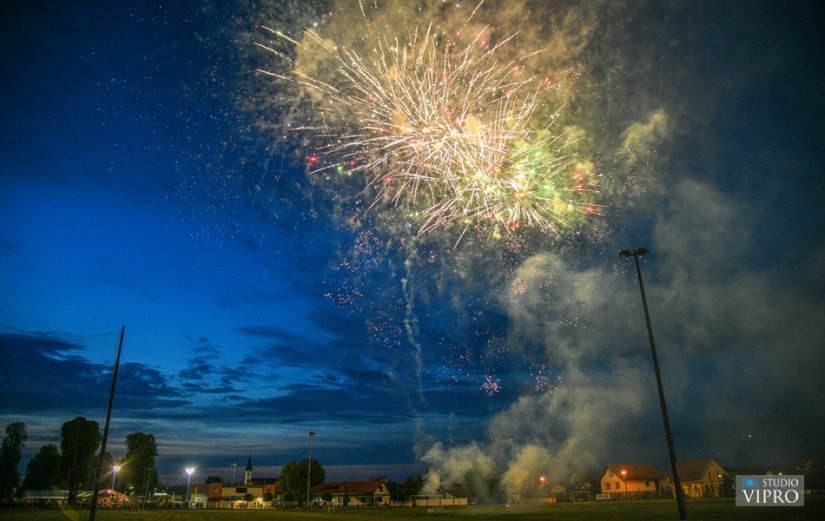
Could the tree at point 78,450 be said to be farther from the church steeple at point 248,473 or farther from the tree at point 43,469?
the church steeple at point 248,473

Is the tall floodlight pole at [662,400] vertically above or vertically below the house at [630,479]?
above

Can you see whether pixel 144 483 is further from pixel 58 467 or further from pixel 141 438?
pixel 58 467

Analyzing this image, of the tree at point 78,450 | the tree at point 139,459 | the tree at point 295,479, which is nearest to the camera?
the tree at point 78,450

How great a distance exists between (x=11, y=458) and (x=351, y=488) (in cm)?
5493

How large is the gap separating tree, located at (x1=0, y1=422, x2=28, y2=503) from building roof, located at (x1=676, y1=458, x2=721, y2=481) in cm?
8374

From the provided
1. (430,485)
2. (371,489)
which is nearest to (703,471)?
(430,485)

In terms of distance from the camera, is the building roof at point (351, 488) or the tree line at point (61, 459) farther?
the building roof at point (351, 488)

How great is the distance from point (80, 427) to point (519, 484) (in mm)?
66320

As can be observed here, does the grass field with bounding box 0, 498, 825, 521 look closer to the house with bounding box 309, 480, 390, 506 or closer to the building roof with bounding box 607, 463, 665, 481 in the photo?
the building roof with bounding box 607, 463, 665, 481

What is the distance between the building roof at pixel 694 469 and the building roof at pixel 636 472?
6733 mm

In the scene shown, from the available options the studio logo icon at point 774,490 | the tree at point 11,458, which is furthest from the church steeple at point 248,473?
the studio logo icon at point 774,490

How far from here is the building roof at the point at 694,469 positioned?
6900 centimetres

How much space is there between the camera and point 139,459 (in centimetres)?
9281

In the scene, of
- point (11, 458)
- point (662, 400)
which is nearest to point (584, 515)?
point (662, 400)
